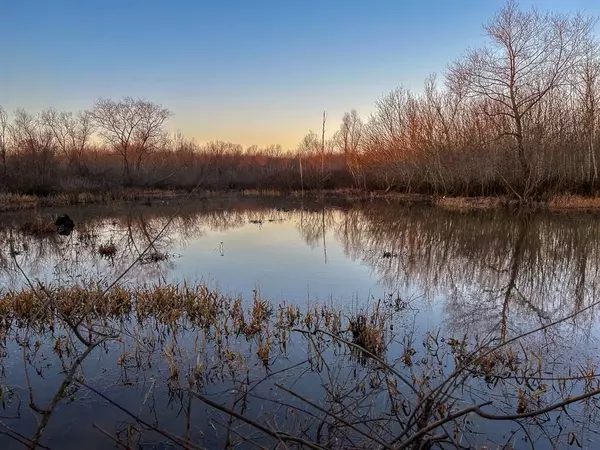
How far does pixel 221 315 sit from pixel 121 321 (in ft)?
5.31

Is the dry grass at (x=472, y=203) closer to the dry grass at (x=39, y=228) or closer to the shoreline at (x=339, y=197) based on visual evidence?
the shoreline at (x=339, y=197)

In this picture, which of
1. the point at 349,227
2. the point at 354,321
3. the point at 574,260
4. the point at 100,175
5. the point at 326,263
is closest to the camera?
the point at 354,321

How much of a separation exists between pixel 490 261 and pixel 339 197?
2706 cm

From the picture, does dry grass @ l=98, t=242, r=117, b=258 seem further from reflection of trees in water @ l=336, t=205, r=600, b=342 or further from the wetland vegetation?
reflection of trees in water @ l=336, t=205, r=600, b=342

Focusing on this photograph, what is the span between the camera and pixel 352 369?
5125 millimetres

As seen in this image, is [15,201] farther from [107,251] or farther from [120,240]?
[107,251]

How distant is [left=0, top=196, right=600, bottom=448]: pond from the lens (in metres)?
3.82

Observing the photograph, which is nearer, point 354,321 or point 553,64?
point 354,321

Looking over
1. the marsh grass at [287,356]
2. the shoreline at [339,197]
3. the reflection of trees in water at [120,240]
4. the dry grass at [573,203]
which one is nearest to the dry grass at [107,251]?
the reflection of trees in water at [120,240]

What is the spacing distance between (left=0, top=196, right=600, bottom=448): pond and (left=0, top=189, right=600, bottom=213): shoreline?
848 centimetres

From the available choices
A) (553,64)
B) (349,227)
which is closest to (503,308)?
(349,227)

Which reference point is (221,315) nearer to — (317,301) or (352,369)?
(317,301)

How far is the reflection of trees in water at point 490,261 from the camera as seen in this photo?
24.5 feet

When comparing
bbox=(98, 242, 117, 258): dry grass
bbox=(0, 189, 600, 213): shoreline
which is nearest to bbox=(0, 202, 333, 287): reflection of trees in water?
bbox=(98, 242, 117, 258): dry grass
